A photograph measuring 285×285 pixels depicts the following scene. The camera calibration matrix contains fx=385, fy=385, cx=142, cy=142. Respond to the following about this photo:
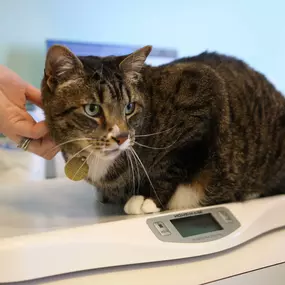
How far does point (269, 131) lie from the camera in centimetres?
101

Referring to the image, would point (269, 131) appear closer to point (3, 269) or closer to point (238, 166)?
point (238, 166)

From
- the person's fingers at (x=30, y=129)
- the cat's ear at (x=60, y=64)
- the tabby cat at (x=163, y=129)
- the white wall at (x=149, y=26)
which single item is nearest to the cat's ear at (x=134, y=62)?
the tabby cat at (x=163, y=129)

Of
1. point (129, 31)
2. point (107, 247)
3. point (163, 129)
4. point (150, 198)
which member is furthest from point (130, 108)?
point (129, 31)

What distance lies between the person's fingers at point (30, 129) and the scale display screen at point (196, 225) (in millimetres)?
337

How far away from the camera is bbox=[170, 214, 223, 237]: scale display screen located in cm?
69

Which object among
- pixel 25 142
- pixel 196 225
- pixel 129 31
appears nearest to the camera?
pixel 196 225

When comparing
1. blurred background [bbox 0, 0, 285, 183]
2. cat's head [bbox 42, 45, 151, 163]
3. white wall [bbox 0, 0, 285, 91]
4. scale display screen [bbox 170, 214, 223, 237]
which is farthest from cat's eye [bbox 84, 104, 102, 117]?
white wall [bbox 0, 0, 285, 91]

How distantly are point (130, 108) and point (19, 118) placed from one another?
0.24 meters

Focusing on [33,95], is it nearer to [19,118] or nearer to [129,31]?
[19,118]

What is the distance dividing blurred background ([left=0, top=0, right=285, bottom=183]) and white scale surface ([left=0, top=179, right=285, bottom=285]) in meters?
0.64

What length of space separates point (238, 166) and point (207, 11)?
139 cm

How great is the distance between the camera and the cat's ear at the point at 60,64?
2.42ft

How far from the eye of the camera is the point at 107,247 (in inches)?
22.8

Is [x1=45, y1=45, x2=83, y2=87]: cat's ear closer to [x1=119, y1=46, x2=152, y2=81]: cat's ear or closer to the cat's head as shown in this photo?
the cat's head
